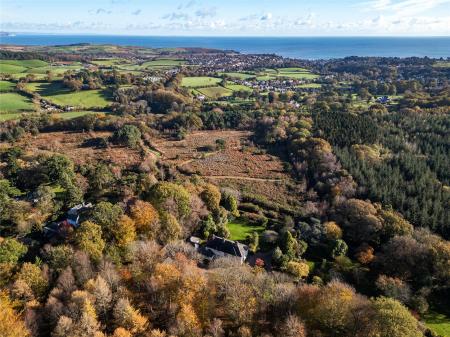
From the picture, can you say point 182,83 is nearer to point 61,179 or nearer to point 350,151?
point 350,151

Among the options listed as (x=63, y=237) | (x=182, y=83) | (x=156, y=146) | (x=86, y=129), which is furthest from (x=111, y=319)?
(x=182, y=83)

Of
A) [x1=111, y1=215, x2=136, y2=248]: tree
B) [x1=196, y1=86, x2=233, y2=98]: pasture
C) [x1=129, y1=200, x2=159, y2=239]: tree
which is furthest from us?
[x1=196, y1=86, x2=233, y2=98]: pasture

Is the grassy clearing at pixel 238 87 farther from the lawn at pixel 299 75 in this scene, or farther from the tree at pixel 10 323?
the tree at pixel 10 323

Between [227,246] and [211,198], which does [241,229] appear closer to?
[211,198]

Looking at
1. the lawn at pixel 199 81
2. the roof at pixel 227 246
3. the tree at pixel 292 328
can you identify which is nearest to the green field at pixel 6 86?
the lawn at pixel 199 81

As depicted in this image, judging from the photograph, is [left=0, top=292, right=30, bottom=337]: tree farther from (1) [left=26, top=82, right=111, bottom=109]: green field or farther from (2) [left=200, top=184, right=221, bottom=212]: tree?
(1) [left=26, top=82, right=111, bottom=109]: green field

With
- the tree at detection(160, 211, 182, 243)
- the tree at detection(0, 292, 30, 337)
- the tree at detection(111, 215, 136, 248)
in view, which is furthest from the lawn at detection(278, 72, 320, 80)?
the tree at detection(0, 292, 30, 337)
